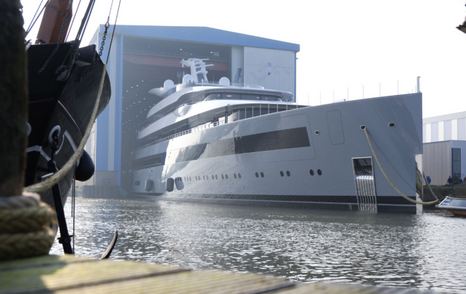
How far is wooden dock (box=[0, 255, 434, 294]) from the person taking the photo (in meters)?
1.60

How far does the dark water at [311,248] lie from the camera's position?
7.44m

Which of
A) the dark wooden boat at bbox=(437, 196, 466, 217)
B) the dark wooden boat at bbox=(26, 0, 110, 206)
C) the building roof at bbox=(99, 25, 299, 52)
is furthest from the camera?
the building roof at bbox=(99, 25, 299, 52)

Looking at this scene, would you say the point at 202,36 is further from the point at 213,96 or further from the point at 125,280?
the point at 125,280

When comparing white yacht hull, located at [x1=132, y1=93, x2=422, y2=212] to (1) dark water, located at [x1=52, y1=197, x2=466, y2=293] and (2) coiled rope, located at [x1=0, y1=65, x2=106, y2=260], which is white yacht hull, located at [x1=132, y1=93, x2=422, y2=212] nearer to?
(1) dark water, located at [x1=52, y1=197, x2=466, y2=293]

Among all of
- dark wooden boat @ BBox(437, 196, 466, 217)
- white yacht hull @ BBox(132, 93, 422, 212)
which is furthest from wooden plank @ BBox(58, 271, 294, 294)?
dark wooden boat @ BBox(437, 196, 466, 217)

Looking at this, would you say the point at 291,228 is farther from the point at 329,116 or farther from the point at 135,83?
the point at 135,83

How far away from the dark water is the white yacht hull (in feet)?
17.1

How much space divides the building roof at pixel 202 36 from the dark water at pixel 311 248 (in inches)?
1350

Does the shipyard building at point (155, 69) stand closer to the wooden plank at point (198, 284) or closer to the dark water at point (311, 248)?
the dark water at point (311, 248)

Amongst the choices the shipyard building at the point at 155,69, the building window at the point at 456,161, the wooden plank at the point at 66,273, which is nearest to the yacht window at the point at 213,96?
the shipyard building at the point at 155,69

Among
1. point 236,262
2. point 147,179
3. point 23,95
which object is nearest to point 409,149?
point 236,262

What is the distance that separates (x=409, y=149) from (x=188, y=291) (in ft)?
66.8

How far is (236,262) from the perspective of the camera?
850cm

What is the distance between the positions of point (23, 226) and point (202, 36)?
47699 millimetres
